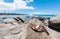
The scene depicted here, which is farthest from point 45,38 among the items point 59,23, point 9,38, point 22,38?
point 59,23

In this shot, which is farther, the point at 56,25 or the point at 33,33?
the point at 56,25

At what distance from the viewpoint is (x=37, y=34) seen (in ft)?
18.1

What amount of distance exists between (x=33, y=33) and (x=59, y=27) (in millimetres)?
3213

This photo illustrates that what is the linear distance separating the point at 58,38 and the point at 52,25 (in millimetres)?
3603

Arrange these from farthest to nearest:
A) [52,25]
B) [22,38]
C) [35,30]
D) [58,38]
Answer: [52,25] → [35,30] → [58,38] → [22,38]

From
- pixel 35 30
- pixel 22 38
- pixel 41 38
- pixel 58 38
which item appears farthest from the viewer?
pixel 35 30

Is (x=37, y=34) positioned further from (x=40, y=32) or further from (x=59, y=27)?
(x=59, y=27)

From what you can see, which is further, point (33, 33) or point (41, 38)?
point (33, 33)

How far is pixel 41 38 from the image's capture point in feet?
16.8

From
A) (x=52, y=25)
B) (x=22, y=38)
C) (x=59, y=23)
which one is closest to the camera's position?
(x=22, y=38)

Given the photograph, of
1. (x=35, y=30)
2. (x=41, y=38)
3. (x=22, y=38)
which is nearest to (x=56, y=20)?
(x=35, y=30)

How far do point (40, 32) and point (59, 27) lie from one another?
3032mm

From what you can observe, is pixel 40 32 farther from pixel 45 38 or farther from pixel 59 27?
pixel 59 27

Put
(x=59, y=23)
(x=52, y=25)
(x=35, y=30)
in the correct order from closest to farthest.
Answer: (x=35, y=30) < (x=59, y=23) < (x=52, y=25)
